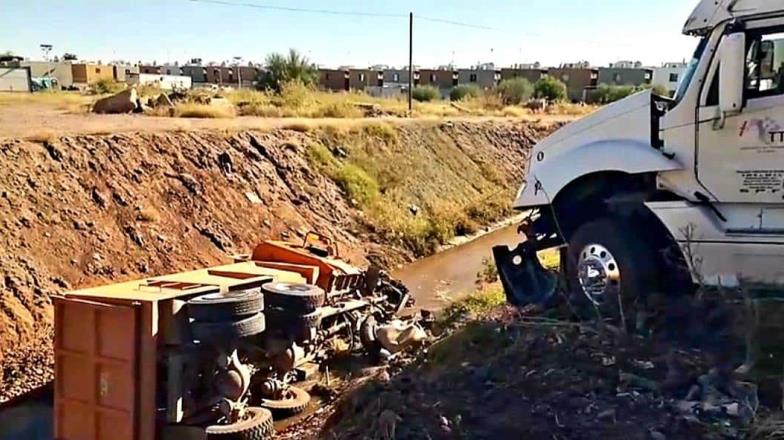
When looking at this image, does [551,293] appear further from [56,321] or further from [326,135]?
[326,135]

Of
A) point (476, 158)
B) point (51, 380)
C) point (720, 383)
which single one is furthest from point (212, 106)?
point (720, 383)

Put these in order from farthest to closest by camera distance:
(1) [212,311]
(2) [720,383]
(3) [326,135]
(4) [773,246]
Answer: (3) [326,135] < (1) [212,311] < (4) [773,246] < (2) [720,383]

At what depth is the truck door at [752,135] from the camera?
7.07 meters

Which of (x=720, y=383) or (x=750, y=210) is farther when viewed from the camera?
(x=750, y=210)

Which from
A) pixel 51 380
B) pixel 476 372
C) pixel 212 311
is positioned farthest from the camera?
pixel 51 380

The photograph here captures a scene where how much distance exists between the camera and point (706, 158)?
7.42 meters

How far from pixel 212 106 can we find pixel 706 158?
2364 cm

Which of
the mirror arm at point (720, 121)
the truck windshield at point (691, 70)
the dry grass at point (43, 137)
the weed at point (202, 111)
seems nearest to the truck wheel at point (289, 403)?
the truck windshield at point (691, 70)

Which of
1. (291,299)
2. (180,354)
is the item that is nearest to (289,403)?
(291,299)

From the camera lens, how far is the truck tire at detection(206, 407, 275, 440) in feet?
28.2

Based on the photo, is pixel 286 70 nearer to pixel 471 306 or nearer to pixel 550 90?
pixel 550 90

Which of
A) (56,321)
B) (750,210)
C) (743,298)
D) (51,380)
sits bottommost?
(51,380)

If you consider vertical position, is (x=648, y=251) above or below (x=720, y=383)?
above

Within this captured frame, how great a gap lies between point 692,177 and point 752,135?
62 cm
